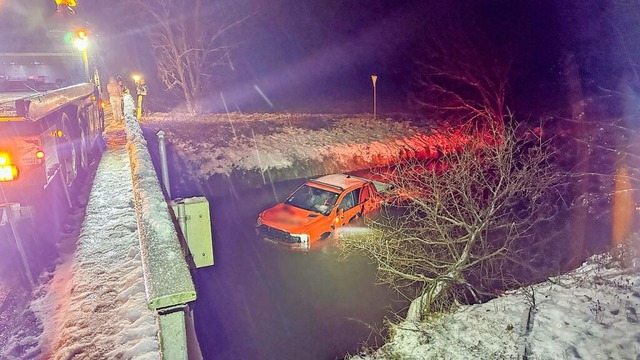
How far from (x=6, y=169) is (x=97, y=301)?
77.0 inches

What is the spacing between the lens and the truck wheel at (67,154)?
677 cm

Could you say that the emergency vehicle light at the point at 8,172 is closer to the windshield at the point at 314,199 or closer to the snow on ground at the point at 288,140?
the windshield at the point at 314,199

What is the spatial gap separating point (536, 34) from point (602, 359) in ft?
62.0

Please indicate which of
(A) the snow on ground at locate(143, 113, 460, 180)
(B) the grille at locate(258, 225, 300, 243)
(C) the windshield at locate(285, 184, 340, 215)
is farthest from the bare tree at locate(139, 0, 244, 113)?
(B) the grille at locate(258, 225, 300, 243)

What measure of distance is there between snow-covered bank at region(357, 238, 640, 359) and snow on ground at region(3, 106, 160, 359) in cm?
417

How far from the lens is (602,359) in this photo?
623 cm

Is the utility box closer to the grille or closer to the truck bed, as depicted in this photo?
the truck bed

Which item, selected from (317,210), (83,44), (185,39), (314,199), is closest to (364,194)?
(314,199)

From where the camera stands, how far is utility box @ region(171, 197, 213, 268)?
298cm

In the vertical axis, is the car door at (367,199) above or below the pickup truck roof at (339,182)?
below

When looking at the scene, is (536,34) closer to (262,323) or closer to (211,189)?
(211,189)

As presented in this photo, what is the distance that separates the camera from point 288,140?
19.3 m

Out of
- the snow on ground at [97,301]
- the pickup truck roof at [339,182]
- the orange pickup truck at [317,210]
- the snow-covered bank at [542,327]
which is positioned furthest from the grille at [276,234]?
the snow on ground at [97,301]

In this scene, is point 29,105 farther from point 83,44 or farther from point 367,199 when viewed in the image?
point 367,199
